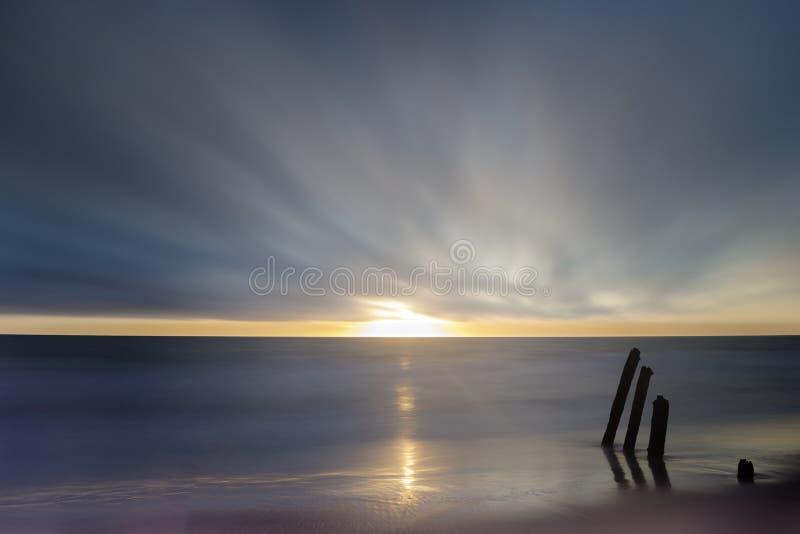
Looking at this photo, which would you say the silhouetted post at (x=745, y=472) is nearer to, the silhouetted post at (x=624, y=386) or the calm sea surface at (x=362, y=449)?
the calm sea surface at (x=362, y=449)

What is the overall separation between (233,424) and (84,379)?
4055 centimetres

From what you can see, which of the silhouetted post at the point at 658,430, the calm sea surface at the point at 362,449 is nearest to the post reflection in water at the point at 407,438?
the calm sea surface at the point at 362,449

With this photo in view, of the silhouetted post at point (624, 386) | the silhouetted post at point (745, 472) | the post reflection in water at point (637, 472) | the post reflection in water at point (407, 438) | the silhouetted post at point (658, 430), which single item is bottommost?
the post reflection in water at point (407, 438)

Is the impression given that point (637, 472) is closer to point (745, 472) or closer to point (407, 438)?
point (745, 472)

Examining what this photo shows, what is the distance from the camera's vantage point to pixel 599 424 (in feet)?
91.6

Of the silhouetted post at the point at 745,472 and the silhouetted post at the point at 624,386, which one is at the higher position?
the silhouetted post at the point at 624,386

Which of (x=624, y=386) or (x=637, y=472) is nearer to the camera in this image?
(x=637, y=472)

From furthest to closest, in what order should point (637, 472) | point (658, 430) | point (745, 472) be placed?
point (658, 430) → point (637, 472) → point (745, 472)

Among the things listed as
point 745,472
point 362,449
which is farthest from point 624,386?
point 362,449

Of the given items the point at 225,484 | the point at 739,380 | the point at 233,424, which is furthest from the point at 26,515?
the point at 739,380

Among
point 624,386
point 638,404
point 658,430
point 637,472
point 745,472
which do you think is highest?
point 624,386

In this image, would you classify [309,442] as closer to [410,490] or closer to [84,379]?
[410,490]

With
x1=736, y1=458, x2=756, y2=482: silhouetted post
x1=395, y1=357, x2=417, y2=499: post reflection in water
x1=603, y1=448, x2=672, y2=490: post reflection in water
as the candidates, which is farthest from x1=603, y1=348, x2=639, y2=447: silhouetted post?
x1=395, y1=357, x2=417, y2=499: post reflection in water

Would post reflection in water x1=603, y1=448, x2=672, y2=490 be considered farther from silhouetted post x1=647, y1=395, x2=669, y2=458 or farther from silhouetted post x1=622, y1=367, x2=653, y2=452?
silhouetted post x1=622, y1=367, x2=653, y2=452
